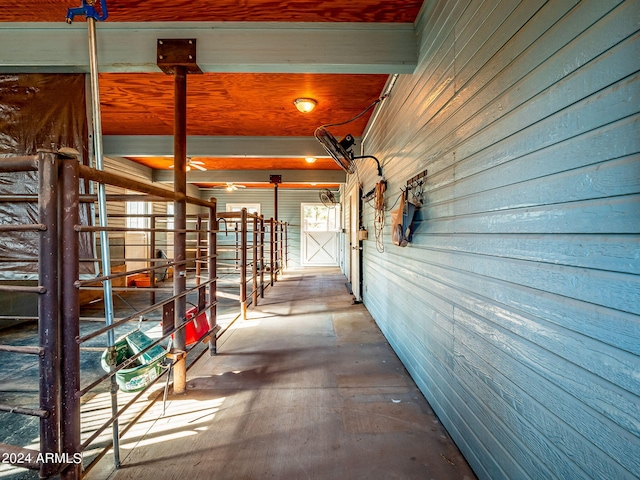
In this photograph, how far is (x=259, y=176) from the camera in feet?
25.6

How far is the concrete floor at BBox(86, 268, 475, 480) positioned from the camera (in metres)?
1.50

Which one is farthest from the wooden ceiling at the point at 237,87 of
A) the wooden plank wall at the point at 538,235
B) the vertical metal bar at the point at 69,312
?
the vertical metal bar at the point at 69,312

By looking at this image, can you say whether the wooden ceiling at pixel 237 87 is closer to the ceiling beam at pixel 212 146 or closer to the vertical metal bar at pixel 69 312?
the ceiling beam at pixel 212 146

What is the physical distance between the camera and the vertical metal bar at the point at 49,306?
102cm

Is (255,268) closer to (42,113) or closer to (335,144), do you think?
(335,144)

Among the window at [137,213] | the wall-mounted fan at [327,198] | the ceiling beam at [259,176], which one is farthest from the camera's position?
the wall-mounted fan at [327,198]

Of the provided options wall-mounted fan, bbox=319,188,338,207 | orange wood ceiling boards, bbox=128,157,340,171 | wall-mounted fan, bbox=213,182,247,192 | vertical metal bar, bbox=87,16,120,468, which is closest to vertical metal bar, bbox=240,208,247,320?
vertical metal bar, bbox=87,16,120,468

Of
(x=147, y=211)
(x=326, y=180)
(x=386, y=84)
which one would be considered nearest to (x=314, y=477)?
(x=386, y=84)

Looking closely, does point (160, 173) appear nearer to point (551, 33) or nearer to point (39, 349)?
point (39, 349)

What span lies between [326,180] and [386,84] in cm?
445

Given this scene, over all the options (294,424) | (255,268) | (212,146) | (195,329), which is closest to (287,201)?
(212,146)

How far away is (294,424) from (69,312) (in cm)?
138

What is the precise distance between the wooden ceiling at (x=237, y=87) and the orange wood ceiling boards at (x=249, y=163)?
157 centimetres

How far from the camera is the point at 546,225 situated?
39.0 inches
